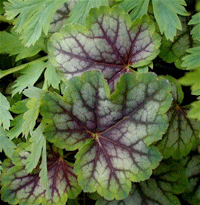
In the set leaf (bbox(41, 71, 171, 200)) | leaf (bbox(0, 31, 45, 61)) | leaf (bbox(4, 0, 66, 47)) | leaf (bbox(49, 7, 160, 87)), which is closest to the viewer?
leaf (bbox(41, 71, 171, 200))

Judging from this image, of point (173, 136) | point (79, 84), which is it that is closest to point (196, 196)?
point (173, 136)

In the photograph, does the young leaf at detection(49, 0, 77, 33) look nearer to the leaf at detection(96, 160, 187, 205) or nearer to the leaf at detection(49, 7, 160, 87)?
the leaf at detection(49, 7, 160, 87)

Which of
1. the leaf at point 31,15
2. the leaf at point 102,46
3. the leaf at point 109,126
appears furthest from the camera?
the leaf at point 31,15

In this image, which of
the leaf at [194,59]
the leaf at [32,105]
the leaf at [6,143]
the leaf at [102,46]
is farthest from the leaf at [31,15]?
the leaf at [194,59]

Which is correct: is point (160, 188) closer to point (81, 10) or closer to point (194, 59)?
point (194, 59)

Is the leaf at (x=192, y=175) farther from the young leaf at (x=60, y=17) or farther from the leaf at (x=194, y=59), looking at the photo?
the young leaf at (x=60, y=17)

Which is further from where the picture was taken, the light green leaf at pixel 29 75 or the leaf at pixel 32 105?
the light green leaf at pixel 29 75

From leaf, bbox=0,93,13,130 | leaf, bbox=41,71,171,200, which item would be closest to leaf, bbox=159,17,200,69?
leaf, bbox=41,71,171,200
